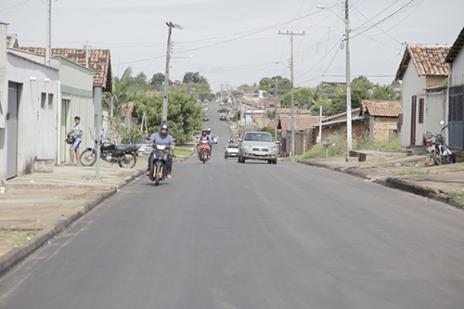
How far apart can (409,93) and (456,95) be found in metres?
9.63

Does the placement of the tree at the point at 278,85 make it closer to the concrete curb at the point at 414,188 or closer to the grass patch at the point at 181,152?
the grass patch at the point at 181,152

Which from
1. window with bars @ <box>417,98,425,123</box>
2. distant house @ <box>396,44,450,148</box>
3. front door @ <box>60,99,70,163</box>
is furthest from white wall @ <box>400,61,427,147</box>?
front door @ <box>60,99,70,163</box>

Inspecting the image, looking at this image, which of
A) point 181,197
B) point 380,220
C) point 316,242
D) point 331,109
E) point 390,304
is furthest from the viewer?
point 331,109

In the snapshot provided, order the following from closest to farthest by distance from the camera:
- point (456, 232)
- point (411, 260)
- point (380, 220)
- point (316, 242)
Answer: point (411, 260) < point (316, 242) < point (456, 232) < point (380, 220)

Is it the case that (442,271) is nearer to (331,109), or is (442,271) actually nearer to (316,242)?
(316,242)

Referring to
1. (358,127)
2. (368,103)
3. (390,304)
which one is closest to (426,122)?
(368,103)

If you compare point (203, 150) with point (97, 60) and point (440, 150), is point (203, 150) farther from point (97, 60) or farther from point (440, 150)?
point (440, 150)

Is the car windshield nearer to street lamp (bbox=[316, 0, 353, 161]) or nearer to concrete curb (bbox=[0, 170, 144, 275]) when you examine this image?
street lamp (bbox=[316, 0, 353, 161])

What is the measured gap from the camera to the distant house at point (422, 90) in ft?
126

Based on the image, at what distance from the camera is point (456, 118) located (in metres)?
33.2

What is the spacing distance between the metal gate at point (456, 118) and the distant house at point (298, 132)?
38.1 metres

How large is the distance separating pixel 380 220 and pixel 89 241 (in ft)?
18.7

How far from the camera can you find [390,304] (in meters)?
7.84

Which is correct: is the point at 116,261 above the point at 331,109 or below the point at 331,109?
below
